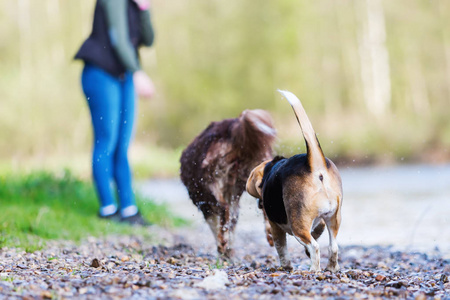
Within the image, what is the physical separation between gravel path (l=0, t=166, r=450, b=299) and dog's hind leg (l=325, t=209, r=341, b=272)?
0.07 meters

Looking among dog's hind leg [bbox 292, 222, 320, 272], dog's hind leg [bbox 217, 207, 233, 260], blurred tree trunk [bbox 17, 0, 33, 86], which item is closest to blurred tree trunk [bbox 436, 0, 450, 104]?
blurred tree trunk [bbox 17, 0, 33, 86]

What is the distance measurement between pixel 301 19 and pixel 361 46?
3.00 m

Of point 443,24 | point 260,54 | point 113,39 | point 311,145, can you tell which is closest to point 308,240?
point 311,145

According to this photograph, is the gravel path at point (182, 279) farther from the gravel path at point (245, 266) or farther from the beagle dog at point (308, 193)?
the beagle dog at point (308, 193)

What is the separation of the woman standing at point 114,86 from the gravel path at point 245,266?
0.67m

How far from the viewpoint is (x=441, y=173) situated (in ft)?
42.6

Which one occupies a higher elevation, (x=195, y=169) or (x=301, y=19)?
(x=301, y=19)

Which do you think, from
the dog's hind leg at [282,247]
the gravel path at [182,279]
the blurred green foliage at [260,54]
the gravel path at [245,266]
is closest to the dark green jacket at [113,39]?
the gravel path at [245,266]

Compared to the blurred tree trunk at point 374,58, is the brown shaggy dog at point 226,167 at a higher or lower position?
lower

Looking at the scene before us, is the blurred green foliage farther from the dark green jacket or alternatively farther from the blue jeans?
the dark green jacket

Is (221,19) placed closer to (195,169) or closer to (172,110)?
(172,110)

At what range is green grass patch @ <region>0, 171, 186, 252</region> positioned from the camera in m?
4.63

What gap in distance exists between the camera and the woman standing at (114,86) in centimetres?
546

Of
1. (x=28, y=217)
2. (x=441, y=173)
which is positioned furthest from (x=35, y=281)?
(x=441, y=173)
